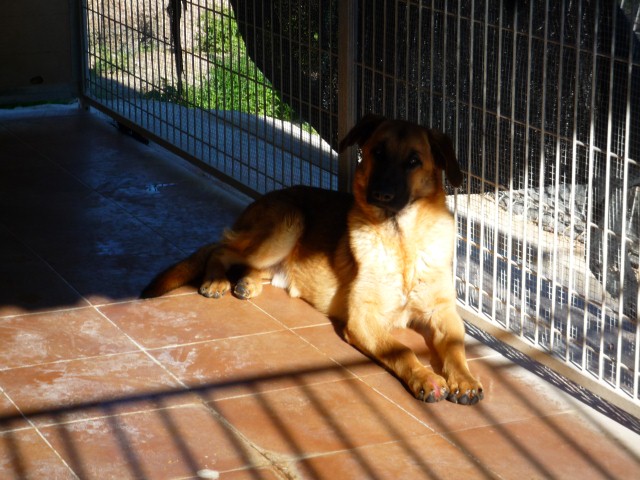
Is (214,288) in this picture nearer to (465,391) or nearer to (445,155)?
(445,155)

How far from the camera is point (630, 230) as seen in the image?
14.1 feet

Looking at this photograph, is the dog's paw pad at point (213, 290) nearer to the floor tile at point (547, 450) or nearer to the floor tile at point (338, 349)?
the floor tile at point (338, 349)

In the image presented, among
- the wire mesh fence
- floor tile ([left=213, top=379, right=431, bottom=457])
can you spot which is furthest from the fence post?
floor tile ([left=213, top=379, right=431, bottom=457])

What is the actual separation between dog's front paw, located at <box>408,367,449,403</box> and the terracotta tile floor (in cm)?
5

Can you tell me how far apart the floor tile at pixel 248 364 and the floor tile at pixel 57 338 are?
282 mm

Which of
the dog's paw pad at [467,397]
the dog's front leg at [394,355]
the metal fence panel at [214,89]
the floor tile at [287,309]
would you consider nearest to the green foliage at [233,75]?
the metal fence panel at [214,89]

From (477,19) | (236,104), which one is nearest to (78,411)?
(477,19)

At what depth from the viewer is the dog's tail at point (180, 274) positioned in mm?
5582

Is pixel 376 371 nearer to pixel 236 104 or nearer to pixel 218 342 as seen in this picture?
pixel 218 342

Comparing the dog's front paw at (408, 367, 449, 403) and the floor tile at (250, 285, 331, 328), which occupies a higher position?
the dog's front paw at (408, 367, 449, 403)

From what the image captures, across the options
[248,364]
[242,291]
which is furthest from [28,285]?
[248,364]

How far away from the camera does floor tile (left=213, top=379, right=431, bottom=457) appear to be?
13.7 feet

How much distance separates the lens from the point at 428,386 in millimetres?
4531

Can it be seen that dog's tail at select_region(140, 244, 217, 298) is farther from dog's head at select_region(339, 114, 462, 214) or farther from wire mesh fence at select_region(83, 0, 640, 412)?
dog's head at select_region(339, 114, 462, 214)
